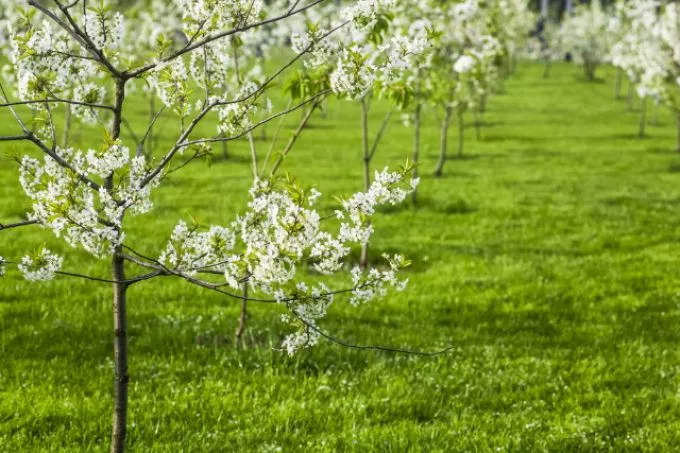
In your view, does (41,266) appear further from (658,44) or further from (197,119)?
(658,44)

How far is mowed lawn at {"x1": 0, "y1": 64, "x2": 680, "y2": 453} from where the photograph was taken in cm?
646

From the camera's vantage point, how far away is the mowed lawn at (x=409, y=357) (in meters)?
6.46

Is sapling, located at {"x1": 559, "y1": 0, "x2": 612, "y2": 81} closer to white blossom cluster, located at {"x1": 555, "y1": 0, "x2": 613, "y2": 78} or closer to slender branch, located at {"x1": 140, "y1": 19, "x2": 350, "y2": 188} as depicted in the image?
white blossom cluster, located at {"x1": 555, "y1": 0, "x2": 613, "y2": 78}

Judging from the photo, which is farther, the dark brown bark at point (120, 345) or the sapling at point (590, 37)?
the sapling at point (590, 37)

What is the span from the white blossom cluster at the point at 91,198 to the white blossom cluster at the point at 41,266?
224 millimetres

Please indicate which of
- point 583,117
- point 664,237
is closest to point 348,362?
point 664,237

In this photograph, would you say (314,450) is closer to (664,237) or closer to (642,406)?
(642,406)

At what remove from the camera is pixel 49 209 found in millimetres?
3799

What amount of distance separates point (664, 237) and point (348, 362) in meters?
10.00

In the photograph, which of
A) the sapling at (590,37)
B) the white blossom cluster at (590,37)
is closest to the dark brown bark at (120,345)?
the white blossom cluster at (590,37)

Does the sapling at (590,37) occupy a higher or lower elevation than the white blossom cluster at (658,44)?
higher

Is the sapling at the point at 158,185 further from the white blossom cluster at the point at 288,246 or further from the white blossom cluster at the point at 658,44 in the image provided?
the white blossom cluster at the point at 658,44

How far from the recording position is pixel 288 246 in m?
3.70

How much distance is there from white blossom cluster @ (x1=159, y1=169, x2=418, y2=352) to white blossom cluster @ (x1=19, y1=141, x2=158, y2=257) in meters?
0.38
